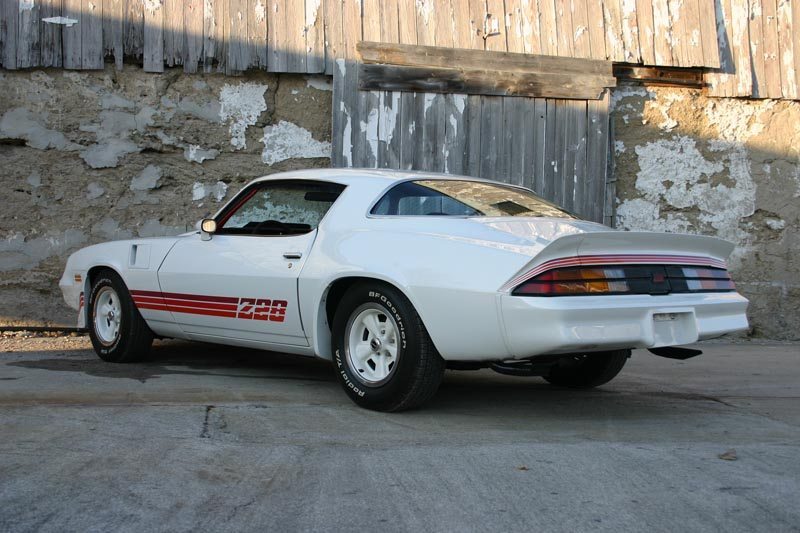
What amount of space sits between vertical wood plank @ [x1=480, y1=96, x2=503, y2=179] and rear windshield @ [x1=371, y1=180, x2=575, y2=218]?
3.66 meters

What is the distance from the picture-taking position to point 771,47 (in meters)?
9.48

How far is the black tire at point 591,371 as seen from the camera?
5.55 metres

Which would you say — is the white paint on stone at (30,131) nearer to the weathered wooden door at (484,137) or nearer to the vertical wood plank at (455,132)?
the weathered wooden door at (484,137)

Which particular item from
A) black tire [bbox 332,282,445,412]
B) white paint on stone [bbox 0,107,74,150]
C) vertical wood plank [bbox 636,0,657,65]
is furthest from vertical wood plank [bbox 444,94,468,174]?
black tire [bbox 332,282,445,412]

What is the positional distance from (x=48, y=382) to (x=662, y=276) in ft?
12.2

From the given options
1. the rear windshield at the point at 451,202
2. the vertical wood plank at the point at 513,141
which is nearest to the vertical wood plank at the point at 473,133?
the vertical wood plank at the point at 513,141

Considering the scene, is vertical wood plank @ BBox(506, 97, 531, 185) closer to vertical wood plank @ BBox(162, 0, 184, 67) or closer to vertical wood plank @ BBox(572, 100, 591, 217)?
vertical wood plank @ BBox(572, 100, 591, 217)

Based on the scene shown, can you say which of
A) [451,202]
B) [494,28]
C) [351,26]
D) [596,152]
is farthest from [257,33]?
[451,202]

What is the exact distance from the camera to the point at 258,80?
28.4 feet

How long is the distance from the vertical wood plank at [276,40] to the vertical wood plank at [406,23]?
1.15 metres

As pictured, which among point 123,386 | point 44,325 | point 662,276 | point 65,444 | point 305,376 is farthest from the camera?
point 44,325

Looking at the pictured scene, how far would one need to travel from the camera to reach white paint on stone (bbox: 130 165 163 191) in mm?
8484

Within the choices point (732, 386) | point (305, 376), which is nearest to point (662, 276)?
point (732, 386)

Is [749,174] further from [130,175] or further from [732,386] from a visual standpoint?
[130,175]
